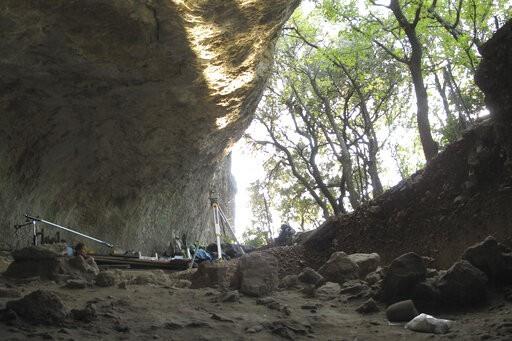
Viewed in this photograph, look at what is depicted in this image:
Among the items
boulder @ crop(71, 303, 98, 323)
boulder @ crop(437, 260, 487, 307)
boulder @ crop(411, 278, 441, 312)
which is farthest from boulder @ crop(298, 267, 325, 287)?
boulder @ crop(71, 303, 98, 323)

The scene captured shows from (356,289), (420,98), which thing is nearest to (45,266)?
(356,289)

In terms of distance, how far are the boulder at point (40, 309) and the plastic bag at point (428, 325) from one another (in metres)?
2.84

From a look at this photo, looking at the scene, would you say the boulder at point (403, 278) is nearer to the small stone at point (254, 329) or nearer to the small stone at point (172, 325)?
the small stone at point (254, 329)

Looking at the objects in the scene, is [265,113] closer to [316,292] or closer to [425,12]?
[425,12]

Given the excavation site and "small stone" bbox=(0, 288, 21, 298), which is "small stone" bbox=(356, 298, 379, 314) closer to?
the excavation site

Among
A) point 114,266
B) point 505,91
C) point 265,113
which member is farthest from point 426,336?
point 265,113

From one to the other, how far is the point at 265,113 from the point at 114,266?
12.7 m

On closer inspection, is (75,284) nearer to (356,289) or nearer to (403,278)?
(356,289)

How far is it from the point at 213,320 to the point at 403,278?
6.68 ft

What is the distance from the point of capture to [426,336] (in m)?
3.30

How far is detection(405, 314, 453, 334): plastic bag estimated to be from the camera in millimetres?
3351

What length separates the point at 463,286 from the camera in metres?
3.85

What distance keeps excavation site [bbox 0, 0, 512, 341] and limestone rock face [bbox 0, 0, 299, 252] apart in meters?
0.04

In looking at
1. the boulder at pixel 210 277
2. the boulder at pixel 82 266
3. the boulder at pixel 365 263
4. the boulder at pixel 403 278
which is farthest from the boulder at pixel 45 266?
the boulder at pixel 365 263
